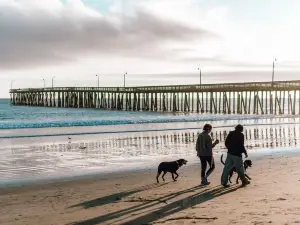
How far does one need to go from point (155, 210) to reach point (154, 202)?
0.63m

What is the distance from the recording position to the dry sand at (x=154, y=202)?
665 cm

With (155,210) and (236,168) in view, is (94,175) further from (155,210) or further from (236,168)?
(155,210)

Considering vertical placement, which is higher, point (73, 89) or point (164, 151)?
point (73, 89)

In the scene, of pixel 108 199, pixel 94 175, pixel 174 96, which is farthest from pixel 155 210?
pixel 174 96

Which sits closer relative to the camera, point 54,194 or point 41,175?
point 54,194

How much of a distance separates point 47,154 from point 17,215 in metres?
9.65

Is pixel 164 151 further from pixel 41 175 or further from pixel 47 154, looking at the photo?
pixel 41 175

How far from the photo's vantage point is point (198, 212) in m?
6.94

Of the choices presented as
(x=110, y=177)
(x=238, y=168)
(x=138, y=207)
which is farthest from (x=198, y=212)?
(x=110, y=177)

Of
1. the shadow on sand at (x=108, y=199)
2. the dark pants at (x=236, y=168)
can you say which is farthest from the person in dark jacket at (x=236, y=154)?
the shadow on sand at (x=108, y=199)

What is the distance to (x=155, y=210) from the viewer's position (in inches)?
283

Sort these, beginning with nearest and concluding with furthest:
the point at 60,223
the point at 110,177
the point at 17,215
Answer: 1. the point at 60,223
2. the point at 17,215
3. the point at 110,177

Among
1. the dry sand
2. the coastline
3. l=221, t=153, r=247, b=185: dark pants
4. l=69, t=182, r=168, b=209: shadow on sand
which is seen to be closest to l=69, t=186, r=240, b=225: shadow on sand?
the dry sand

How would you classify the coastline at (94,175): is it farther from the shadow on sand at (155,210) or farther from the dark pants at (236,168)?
the shadow on sand at (155,210)
